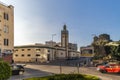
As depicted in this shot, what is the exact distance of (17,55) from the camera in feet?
317

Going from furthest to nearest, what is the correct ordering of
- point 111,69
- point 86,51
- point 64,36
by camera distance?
point 86,51, point 64,36, point 111,69

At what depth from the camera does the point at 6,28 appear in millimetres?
63594

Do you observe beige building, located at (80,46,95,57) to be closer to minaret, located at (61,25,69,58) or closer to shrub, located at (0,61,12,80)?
minaret, located at (61,25,69,58)

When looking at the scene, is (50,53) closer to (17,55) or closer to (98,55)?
(17,55)

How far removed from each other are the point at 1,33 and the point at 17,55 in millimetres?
35935

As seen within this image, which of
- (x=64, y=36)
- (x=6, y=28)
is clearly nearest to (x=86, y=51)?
(x=64, y=36)

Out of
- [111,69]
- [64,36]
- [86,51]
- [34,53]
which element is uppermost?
[64,36]

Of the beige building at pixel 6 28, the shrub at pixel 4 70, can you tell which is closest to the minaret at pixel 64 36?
the beige building at pixel 6 28

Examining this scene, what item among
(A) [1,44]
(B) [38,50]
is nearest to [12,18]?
(A) [1,44]

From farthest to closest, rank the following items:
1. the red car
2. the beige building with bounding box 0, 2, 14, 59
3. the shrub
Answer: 1. the beige building with bounding box 0, 2, 14, 59
2. the red car
3. the shrub

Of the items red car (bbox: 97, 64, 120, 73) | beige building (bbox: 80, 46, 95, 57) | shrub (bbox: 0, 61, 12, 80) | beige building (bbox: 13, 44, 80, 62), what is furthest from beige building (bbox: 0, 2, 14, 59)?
beige building (bbox: 80, 46, 95, 57)

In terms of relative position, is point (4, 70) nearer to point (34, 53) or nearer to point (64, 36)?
point (34, 53)

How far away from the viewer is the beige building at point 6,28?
61.7 meters

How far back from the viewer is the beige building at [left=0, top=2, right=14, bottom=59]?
61719 mm
